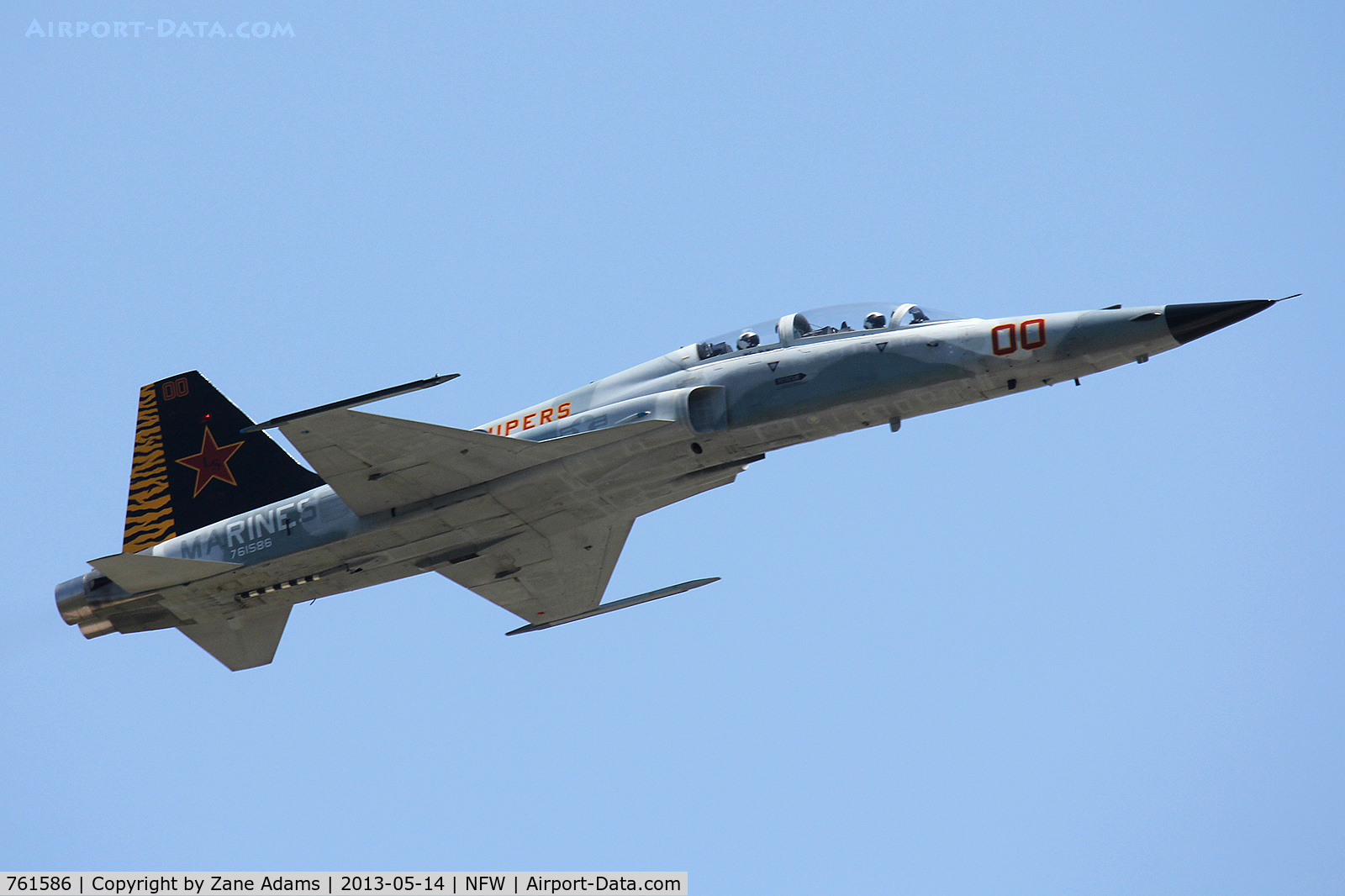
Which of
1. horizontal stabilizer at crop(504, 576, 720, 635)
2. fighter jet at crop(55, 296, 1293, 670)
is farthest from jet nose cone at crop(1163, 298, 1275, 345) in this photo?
horizontal stabilizer at crop(504, 576, 720, 635)

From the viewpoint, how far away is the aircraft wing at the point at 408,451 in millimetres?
19250

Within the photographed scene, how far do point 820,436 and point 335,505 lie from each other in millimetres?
7510

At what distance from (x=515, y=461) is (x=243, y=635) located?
274 inches

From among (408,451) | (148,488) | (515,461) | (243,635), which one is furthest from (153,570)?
(515,461)

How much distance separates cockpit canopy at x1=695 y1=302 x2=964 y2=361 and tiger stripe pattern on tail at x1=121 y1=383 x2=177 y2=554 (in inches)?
385

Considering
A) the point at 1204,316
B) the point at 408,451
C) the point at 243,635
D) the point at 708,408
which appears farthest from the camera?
the point at 243,635

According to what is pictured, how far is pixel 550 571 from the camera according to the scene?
77.6 ft

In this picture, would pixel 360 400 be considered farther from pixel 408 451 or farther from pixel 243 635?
pixel 243 635

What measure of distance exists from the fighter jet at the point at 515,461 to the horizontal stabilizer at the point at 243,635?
0.12 feet

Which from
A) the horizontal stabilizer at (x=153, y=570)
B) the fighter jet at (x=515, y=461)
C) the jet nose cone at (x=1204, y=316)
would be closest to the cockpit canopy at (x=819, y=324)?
the fighter jet at (x=515, y=461)

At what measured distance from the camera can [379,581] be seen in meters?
22.2

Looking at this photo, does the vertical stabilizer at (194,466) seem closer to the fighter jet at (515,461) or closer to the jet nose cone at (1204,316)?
the fighter jet at (515,461)

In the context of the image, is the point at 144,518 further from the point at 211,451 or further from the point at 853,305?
the point at 853,305
